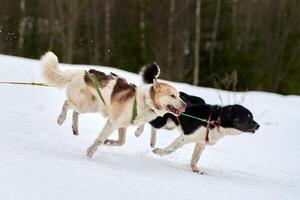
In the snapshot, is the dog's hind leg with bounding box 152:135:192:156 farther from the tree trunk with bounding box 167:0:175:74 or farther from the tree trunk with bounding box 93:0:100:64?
the tree trunk with bounding box 93:0:100:64

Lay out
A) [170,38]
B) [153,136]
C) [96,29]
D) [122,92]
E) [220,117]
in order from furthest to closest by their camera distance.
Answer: [96,29]
[170,38]
[153,136]
[220,117]
[122,92]

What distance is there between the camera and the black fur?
5.31 meters

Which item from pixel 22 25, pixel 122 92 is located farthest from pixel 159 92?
pixel 22 25

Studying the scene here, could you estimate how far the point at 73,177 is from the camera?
4039mm

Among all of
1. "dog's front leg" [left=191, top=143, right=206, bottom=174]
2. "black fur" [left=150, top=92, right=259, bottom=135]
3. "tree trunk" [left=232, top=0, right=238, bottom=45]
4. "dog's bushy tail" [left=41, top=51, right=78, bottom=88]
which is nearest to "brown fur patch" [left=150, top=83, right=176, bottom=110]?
"black fur" [left=150, top=92, right=259, bottom=135]

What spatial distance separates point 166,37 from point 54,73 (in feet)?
51.1

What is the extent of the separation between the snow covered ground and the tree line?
9.97m

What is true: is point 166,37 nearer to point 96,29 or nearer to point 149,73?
point 96,29

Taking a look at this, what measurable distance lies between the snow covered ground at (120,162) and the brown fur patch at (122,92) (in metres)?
0.58

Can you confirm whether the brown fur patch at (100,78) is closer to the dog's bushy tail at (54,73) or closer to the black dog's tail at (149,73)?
the dog's bushy tail at (54,73)

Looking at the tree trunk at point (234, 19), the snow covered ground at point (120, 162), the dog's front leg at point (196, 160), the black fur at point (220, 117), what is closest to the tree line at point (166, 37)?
the tree trunk at point (234, 19)

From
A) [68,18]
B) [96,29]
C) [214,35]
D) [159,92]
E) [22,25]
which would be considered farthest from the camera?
[96,29]

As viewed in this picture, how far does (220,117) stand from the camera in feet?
17.8

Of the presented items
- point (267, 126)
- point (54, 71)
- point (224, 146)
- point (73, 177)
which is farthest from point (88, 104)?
point (267, 126)
